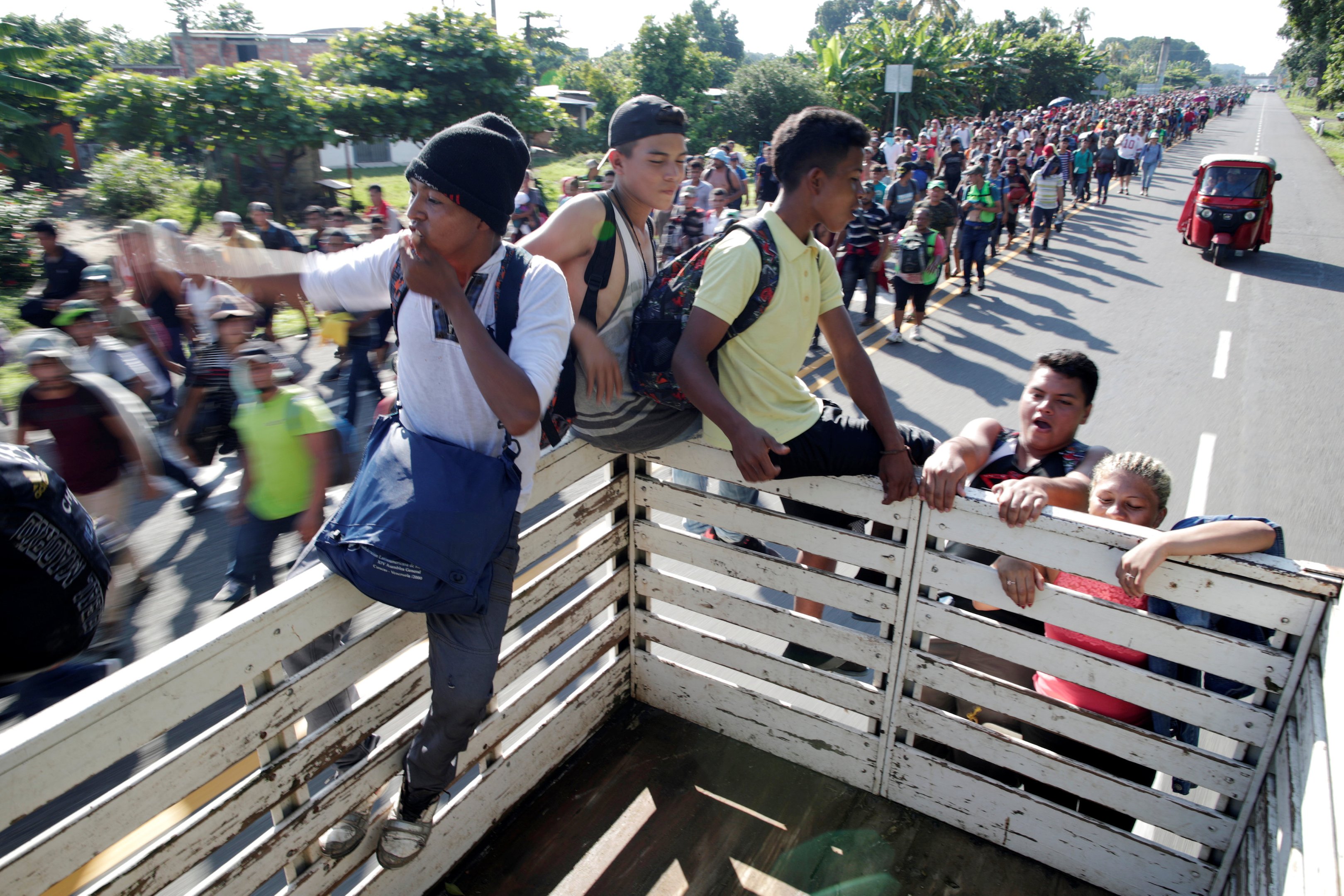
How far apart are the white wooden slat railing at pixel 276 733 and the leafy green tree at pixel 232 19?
102 meters

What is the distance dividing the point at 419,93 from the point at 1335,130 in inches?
2332

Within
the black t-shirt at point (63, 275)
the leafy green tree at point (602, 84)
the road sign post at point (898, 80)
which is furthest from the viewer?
the leafy green tree at point (602, 84)

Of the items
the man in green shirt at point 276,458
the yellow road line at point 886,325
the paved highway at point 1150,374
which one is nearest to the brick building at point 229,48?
the yellow road line at point 886,325

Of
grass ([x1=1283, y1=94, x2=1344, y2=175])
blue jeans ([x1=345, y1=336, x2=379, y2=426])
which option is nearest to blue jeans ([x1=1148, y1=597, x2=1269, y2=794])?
blue jeans ([x1=345, y1=336, x2=379, y2=426])

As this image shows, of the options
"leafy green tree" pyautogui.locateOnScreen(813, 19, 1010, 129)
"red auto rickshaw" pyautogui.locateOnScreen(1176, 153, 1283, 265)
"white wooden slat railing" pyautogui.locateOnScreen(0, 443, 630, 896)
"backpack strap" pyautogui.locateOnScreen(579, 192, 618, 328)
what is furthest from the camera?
"leafy green tree" pyautogui.locateOnScreen(813, 19, 1010, 129)

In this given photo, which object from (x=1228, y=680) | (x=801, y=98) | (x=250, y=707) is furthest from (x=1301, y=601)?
(x=801, y=98)

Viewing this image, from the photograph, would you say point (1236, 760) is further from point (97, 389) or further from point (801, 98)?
point (801, 98)

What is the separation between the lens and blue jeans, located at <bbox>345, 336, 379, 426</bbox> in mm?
7469

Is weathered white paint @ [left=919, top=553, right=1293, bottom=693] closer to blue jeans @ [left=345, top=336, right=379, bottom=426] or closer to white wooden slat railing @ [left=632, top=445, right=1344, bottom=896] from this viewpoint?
white wooden slat railing @ [left=632, top=445, right=1344, bottom=896]

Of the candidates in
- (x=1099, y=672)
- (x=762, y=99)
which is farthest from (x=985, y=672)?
(x=762, y=99)

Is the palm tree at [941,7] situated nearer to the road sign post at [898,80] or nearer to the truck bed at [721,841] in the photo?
the road sign post at [898,80]

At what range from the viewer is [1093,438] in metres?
7.55

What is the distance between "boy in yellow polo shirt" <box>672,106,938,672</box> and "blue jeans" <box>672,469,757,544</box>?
3.52ft

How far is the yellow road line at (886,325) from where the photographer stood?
29.3 feet
